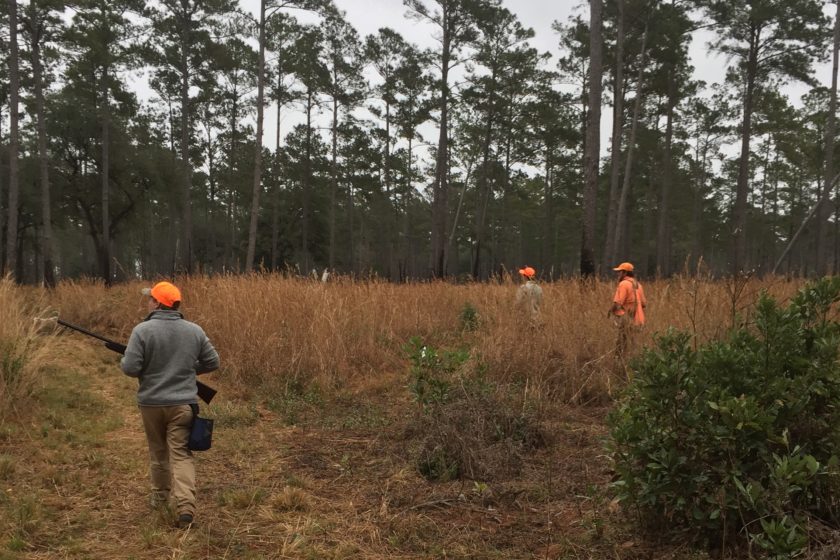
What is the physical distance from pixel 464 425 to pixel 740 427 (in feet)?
7.60

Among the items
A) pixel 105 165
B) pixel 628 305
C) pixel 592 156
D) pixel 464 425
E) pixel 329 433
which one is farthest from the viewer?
pixel 105 165

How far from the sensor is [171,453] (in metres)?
3.31

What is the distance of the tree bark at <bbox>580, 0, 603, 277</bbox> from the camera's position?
1020 centimetres

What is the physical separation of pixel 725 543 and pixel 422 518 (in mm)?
1581

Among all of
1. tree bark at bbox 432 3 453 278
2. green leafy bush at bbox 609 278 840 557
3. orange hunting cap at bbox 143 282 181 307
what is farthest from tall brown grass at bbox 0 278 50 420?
tree bark at bbox 432 3 453 278

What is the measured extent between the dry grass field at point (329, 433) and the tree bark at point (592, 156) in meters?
1.67

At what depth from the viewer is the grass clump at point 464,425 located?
377cm

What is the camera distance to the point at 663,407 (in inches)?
94.3

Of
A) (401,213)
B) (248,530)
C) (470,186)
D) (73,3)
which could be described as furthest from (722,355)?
(401,213)

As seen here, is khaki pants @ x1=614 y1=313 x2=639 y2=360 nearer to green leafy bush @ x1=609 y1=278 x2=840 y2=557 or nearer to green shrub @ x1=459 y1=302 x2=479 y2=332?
green shrub @ x1=459 y1=302 x2=479 y2=332

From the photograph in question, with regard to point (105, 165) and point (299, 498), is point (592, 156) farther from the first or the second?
point (105, 165)

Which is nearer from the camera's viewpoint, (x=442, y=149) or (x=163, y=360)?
(x=163, y=360)

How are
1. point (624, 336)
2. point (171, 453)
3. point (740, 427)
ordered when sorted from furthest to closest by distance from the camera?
point (624, 336) < point (171, 453) < point (740, 427)

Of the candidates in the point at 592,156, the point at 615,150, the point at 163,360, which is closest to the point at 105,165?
the point at 592,156
